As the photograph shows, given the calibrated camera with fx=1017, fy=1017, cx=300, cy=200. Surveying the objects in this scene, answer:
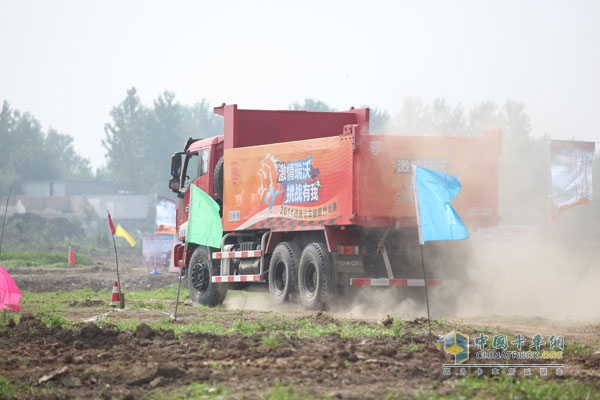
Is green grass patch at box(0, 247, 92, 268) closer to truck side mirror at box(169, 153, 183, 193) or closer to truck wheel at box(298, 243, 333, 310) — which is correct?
truck side mirror at box(169, 153, 183, 193)

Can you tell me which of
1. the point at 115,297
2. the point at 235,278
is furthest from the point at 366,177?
the point at 115,297

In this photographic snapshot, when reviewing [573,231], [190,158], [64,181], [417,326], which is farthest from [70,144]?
[417,326]

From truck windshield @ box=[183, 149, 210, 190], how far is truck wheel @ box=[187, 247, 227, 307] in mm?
1740

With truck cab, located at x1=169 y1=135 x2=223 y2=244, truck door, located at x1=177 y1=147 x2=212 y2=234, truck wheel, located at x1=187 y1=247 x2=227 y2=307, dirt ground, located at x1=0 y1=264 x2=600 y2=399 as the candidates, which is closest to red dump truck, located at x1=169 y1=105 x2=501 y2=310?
truck cab, located at x1=169 y1=135 x2=223 y2=244

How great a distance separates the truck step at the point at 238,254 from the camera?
69.7ft

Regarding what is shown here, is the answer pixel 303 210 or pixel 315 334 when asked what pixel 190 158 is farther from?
pixel 315 334

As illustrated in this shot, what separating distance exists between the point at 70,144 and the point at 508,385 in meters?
166

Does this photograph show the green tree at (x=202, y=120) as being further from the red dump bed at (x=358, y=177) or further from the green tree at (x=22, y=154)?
the red dump bed at (x=358, y=177)

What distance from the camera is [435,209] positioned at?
43.8 ft

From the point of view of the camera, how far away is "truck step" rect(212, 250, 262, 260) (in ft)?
69.7

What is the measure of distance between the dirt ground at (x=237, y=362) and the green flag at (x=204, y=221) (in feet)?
10.7

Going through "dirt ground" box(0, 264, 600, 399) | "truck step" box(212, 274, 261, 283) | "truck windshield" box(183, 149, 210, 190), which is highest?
"truck windshield" box(183, 149, 210, 190)

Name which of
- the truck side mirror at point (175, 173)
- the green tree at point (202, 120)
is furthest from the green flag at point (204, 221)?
the green tree at point (202, 120)

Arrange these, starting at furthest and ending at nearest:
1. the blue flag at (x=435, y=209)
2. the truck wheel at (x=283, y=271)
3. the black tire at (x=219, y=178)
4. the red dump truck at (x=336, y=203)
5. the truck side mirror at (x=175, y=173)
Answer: the truck side mirror at (x=175, y=173), the black tire at (x=219, y=178), the truck wheel at (x=283, y=271), the red dump truck at (x=336, y=203), the blue flag at (x=435, y=209)
